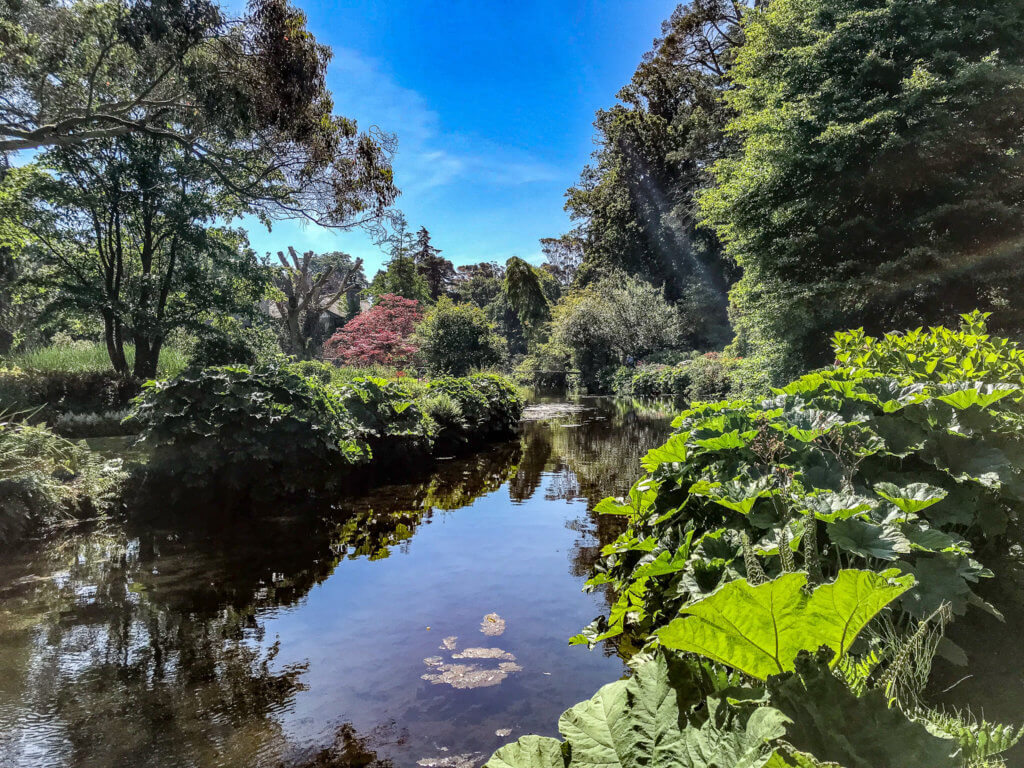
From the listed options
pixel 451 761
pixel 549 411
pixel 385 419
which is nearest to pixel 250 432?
pixel 385 419

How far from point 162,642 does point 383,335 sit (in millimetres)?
18853

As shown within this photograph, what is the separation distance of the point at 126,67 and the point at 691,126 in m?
27.0

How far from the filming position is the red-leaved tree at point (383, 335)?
21422 millimetres

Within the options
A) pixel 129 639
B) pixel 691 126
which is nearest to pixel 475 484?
pixel 129 639

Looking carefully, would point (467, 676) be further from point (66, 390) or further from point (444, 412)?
point (66, 390)

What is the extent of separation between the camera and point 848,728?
940mm

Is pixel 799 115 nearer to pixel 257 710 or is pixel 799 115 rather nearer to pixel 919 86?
pixel 919 86

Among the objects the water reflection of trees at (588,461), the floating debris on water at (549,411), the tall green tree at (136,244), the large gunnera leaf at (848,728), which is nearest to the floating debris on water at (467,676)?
the water reflection of trees at (588,461)

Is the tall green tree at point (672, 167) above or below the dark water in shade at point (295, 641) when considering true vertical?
above

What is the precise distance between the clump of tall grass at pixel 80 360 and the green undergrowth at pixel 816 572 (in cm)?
923

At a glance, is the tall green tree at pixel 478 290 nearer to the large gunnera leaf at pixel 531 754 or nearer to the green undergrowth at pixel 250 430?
the green undergrowth at pixel 250 430

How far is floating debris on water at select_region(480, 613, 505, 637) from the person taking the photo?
3414mm

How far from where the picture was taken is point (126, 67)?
26.5 feet

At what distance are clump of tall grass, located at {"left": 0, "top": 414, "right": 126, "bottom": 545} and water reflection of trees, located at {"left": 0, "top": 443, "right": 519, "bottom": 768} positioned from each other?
13.4 inches
